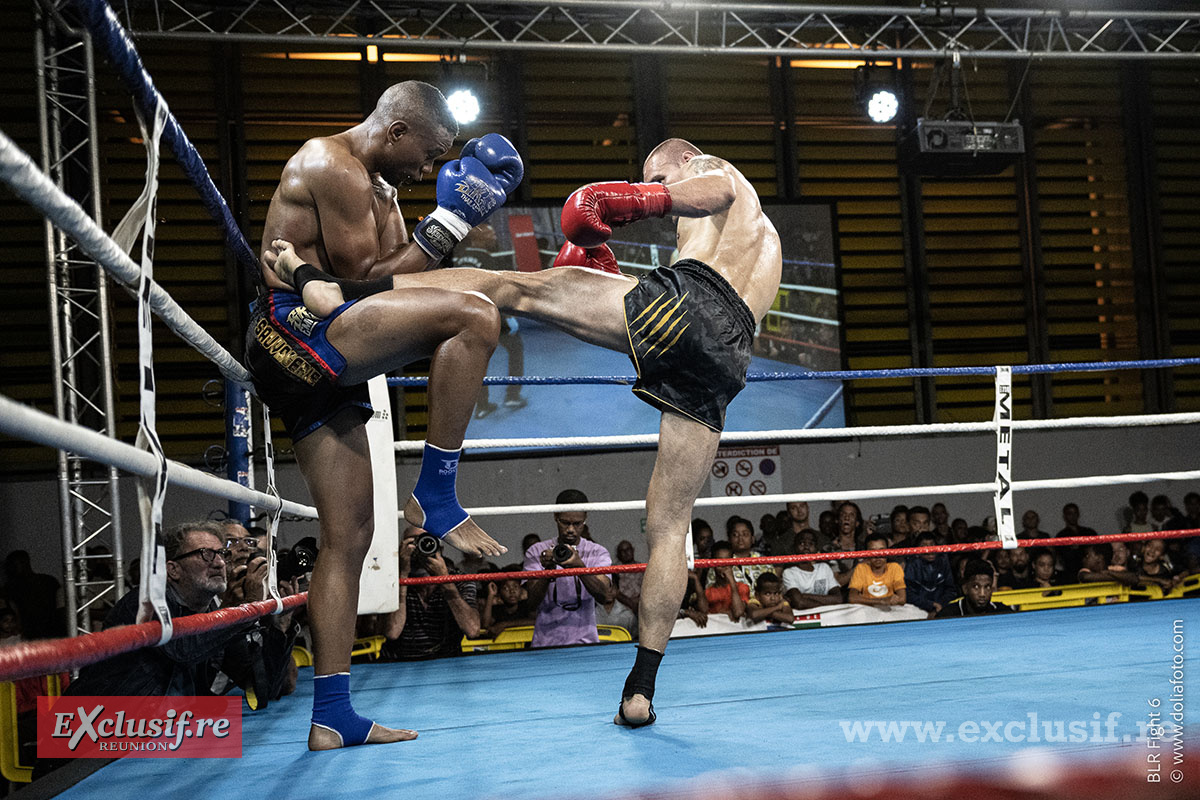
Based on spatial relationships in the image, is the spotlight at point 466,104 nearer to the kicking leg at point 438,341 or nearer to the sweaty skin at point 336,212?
the sweaty skin at point 336,212

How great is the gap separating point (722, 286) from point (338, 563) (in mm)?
867

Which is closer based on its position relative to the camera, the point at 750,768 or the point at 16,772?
the point at 750,768

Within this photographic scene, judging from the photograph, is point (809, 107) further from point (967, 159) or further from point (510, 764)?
point (510, 764)

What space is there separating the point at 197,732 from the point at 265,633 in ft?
1.52

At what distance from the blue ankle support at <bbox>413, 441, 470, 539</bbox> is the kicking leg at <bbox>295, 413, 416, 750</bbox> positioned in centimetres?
34

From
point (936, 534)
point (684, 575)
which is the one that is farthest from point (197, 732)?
point (936, 534)

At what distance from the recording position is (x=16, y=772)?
1.90 meters

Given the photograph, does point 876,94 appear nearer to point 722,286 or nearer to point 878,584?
point 878,584

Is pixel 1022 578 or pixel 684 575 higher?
pixel 684 575

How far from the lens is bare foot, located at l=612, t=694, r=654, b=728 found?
1.64 meters

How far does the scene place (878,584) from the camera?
4.27 metres

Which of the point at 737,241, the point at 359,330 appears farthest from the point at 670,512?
the point at 359,330

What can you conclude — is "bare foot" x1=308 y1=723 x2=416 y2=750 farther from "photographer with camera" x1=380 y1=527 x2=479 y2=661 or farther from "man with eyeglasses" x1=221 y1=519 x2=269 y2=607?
"photographer with camera" x1=380 y1=527 x2=479 y2=661

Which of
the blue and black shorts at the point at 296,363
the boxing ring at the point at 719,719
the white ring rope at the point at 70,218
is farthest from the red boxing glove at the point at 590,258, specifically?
the boxing ring at the point at 719,719
